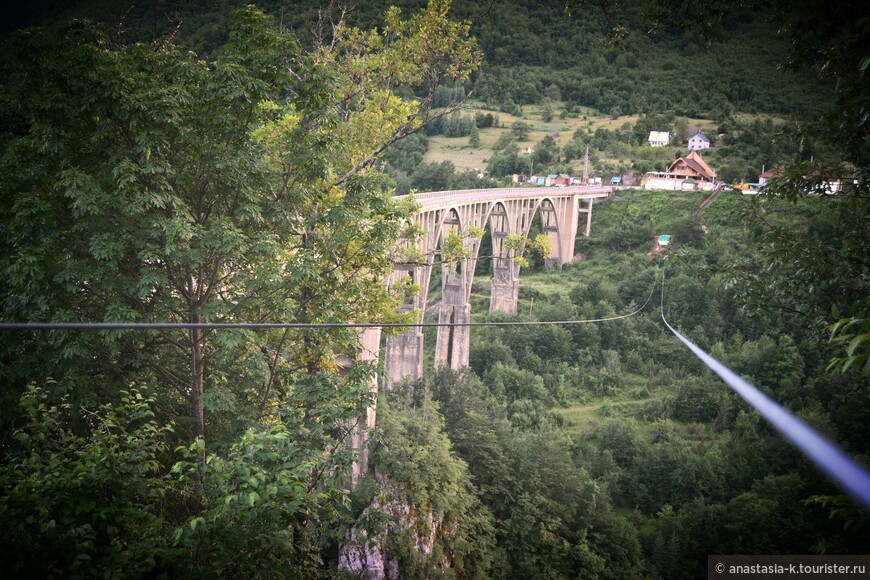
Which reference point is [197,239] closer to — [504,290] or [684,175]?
[504,290]

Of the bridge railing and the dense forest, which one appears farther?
the bridge railing

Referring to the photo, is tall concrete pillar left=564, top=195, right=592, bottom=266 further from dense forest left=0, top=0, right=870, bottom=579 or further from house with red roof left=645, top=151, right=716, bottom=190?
dense forest left=0, top=0, right=870, bottom=579

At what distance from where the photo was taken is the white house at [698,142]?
73.7m

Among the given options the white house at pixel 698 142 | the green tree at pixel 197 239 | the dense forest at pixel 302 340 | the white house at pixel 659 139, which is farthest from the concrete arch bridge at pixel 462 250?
the white house at pixel 698 142

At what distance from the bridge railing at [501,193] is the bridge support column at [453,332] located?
Answer: 4.91 meters

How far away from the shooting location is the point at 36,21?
79.8 ft

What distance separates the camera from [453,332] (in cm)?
3409

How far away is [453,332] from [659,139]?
53.9m

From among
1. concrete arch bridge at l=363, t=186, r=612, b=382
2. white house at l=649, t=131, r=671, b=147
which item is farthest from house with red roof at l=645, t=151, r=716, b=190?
white house at l=649, t=131, r=671, b=147

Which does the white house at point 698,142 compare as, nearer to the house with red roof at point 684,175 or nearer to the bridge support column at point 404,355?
the house with red roof at point 684,175

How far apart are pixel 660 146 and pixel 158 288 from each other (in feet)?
245

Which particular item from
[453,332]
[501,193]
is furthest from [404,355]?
[501,193]

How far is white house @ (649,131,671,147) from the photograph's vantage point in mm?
76125

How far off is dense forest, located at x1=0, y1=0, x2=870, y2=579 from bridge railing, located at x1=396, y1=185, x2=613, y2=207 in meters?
8.71
